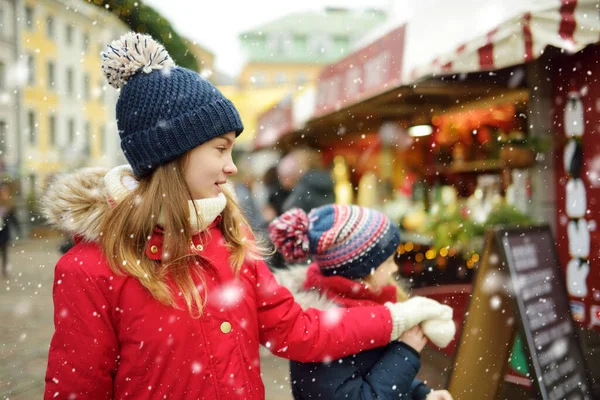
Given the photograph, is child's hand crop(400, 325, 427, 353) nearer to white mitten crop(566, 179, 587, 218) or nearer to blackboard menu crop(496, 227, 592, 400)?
blackboard menu crop(496, 227, 592, 400)

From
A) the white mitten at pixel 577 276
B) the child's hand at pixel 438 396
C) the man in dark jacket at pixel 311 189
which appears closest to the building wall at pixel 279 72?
the man in dark jacket at pixel 311 189

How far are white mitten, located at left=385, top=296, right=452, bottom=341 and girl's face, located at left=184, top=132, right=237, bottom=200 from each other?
75 cm

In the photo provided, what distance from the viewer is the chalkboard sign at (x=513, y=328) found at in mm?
2443

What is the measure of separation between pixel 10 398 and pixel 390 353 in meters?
2.00

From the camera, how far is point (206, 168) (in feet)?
5.38

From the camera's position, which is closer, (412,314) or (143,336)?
(143,336)

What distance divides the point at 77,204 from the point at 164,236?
291 mm

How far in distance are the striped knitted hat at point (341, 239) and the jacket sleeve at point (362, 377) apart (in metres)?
0.32

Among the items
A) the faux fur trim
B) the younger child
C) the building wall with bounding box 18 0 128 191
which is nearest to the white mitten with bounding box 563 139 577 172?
the younger child

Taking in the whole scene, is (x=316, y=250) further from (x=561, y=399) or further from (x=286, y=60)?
(x=286, y=60)

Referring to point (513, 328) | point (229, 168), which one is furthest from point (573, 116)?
point (229, 168)

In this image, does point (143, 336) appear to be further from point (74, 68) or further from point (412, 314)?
point (74, 68)

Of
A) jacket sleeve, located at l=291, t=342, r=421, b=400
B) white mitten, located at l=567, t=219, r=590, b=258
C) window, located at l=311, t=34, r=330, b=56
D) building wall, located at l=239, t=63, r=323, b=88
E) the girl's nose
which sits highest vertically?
window, located at l=311, t=34, r=330, b=56

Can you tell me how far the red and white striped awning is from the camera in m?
3.58
